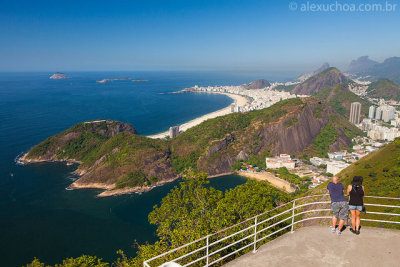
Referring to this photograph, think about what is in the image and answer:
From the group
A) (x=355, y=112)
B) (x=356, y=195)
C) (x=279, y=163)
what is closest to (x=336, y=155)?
(x=279, y=163)

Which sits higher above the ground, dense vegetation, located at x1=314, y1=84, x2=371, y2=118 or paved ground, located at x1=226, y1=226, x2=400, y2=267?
paved ground, located at x1=226, y1=226, x2=400, y2=267

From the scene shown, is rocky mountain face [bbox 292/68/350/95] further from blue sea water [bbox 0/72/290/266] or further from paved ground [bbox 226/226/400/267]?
paved ground [bbox 226/226/400/267]

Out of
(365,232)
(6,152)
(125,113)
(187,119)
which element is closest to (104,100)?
(125,113)

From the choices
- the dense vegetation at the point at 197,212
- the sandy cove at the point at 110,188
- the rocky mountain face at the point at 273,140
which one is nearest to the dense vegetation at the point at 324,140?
the rocky mountain face at the point at 273,140

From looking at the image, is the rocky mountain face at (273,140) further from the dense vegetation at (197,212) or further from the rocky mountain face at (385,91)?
the rocky mountain face at (385,91)

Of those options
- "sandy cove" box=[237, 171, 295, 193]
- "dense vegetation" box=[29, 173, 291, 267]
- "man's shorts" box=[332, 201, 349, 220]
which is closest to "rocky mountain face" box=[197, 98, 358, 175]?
"sandy cove" box=[237, 171, 295, 193]

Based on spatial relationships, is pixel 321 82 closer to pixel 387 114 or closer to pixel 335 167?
pixel 387 114
